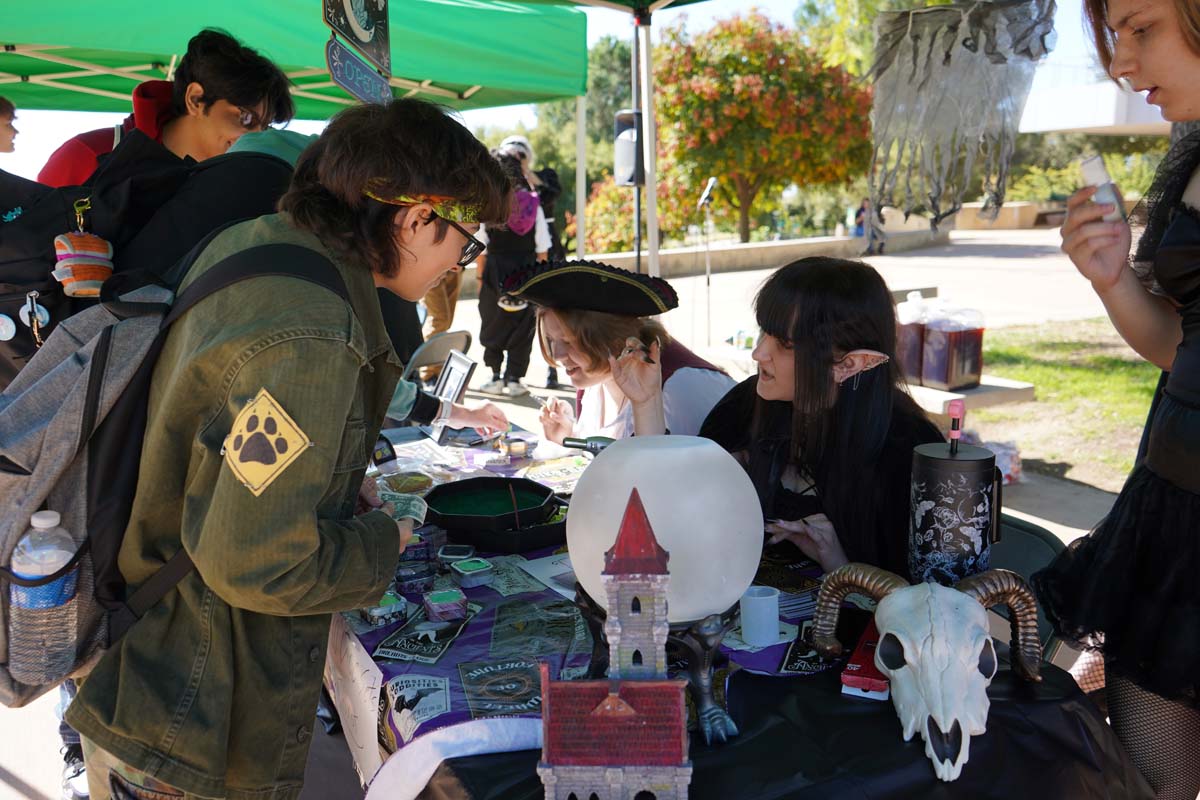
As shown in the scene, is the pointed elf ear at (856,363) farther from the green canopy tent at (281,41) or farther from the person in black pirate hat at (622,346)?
the green canopy tent at (281,41)

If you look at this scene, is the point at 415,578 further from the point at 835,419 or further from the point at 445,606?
the point at 835,419

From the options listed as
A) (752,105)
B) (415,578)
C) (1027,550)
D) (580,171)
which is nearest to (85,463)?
(415,578)

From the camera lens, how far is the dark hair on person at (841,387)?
197cm

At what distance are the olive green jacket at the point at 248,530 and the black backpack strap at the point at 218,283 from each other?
0.02 meters

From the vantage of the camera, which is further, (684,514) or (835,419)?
(835,419)

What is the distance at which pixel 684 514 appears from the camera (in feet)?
3.95

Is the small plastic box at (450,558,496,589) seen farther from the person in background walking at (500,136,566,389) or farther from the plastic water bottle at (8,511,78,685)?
the person in background walking at (500,136,566,389)

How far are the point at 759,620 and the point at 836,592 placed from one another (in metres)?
0.16

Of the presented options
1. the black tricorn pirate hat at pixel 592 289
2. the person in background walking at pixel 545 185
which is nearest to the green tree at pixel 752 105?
the person in background walking at pixel 545 185

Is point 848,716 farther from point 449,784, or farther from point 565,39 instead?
point 565,39

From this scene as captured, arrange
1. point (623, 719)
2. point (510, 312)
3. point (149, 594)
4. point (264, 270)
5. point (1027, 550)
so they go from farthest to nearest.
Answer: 1. point (510, 312)
2. point (1027, 550)
3. point (149, 594)
4. point (264, 270)
5. point (623, 719)

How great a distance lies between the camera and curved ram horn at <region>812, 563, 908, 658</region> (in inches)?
54.8

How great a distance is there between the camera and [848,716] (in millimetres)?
1300

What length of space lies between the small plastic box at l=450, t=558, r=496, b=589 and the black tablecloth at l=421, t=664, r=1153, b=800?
612mm
